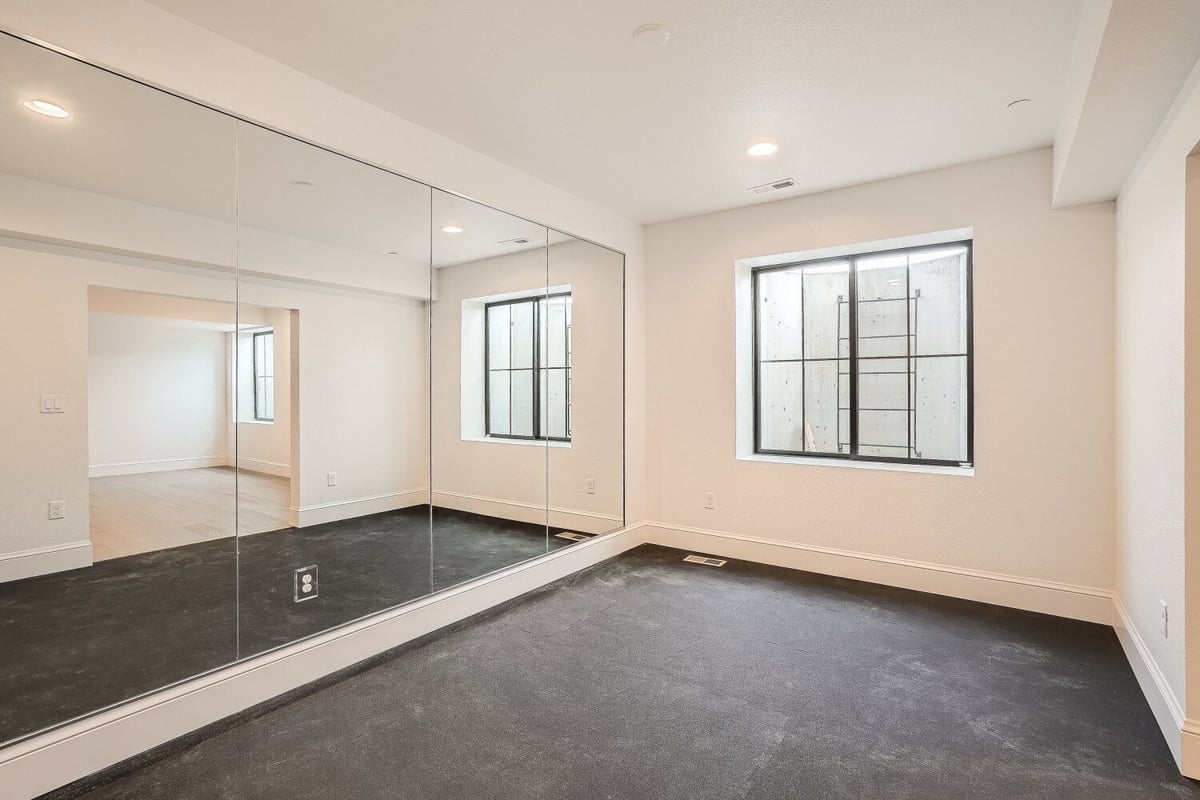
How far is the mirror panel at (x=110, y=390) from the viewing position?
1816 millimetres

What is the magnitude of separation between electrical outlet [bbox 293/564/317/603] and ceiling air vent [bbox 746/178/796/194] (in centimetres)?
341

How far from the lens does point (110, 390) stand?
6.78 ft

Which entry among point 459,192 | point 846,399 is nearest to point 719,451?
point 846,399

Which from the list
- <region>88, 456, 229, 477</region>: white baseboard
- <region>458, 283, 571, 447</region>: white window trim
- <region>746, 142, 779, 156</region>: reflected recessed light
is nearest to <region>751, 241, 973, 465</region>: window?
<region>746, 142, 779, 156</region>: reflected recessed light

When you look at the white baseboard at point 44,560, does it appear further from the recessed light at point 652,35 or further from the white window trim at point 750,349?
the white window trim at point 750,349

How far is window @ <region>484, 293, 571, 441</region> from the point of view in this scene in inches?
140

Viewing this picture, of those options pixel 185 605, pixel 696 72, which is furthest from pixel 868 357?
pixel 185 605

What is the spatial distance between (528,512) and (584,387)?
973mm

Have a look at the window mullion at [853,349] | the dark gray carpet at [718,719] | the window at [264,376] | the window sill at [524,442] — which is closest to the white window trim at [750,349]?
the window mullion at [853,349]

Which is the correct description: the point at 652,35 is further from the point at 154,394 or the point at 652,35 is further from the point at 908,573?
the point at 908,573

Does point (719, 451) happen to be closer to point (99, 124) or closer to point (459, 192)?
point (459, 192)

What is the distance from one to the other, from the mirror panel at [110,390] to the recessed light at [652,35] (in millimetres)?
1617

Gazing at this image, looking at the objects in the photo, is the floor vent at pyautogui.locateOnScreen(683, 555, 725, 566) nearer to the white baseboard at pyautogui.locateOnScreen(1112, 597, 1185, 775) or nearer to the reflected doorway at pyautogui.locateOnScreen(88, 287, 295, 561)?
the white baseboard at pyautogui.locateOnScreen(1112, 597, 1185, 775)

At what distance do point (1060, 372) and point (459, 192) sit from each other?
345 centimetres
